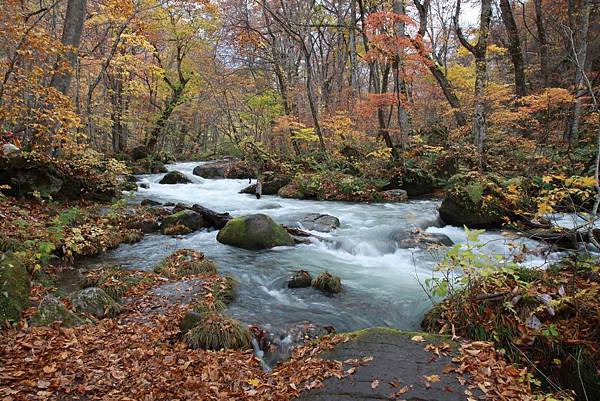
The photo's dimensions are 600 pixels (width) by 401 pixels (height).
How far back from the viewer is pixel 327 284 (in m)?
7.47

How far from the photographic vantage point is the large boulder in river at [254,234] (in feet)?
32.5

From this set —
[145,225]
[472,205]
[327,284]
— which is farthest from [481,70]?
[145,225]

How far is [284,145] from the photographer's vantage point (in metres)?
27.9

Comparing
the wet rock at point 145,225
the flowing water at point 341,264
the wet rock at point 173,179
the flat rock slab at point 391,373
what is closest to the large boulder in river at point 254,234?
the flowing water at point 341,264

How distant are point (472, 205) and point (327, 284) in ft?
19.9

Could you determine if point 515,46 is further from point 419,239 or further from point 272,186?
point 419,239

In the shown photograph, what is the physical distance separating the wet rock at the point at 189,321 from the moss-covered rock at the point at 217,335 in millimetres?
53

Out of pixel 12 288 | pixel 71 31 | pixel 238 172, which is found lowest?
pixel 12 288

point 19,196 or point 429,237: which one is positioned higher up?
point 19,196

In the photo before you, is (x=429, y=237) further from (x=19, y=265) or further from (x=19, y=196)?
(x=19, y=196)

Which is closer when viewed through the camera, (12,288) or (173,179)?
(12,288)

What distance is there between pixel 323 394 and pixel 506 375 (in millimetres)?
1779

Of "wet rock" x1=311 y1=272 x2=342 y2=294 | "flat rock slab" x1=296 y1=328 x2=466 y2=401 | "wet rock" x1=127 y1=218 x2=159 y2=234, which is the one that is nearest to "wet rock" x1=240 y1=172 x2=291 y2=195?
"wet rock" x1=127 y1=218 x2=159 y2=234


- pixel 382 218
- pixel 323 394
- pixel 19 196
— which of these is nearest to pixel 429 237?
pixel 382 218
